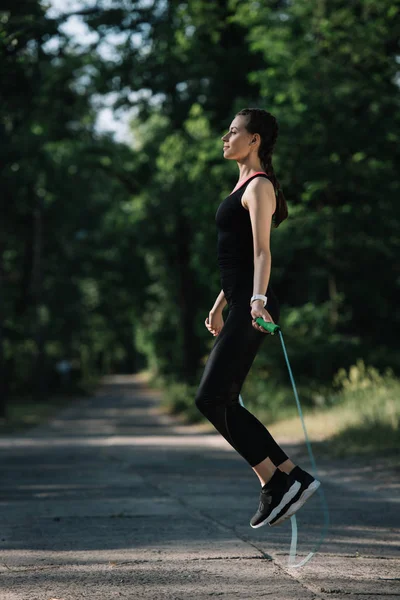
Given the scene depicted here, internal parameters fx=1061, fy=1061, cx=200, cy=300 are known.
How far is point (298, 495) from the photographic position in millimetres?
5156

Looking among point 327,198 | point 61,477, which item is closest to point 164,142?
point 327,198

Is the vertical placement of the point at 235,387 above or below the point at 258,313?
below

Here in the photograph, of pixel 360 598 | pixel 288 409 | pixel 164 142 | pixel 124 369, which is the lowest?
pixel 124 369

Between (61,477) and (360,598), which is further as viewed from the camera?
(61,477)

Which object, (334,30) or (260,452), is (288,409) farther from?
(260,452)

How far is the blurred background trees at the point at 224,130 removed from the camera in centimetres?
2158

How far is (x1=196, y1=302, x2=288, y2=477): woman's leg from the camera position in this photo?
5.23m

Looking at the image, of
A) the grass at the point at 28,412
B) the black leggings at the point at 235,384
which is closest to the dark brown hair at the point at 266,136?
the black leggings at the point at 235,384

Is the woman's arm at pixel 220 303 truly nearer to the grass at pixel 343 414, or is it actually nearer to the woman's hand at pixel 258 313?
the woman's hand at pixel 258 313

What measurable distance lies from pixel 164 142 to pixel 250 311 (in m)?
25.0

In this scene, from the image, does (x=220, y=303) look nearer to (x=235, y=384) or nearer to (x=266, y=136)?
(x=235, y=384)

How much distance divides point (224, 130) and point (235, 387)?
20384mm

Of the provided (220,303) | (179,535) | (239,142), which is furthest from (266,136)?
A: (179,535)

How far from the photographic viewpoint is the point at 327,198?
22625mm
